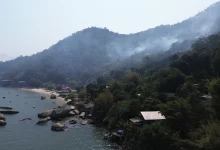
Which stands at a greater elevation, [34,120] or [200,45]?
[200,45]

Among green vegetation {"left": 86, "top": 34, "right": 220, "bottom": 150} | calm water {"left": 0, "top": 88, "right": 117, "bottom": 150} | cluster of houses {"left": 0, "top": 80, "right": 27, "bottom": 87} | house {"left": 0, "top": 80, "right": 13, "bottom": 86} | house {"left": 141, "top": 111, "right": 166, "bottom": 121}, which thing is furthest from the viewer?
house {"left": 0, "top": 80, "right": 13, "bottom": 86}

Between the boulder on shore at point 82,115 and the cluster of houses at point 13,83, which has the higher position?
the cluster of houses at point 13,83

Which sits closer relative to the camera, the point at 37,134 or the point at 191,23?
the point at 37,134

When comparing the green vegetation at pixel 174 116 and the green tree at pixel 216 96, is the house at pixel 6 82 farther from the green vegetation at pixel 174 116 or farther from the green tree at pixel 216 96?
the green tree at pixel 216 96

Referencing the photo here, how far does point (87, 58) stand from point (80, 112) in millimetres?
129096

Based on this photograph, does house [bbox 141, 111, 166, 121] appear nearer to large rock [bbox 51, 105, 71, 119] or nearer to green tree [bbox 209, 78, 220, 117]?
green tree [bbox 209, 78, 220, 117]

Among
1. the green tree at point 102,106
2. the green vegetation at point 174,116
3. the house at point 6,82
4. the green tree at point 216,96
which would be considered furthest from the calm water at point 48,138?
the house at point 6,82

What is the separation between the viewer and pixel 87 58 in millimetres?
179000

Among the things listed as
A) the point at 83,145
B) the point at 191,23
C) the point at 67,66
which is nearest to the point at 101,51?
the point at 67,66

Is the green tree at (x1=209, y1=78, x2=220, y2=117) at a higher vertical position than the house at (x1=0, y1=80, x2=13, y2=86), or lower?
→ higher

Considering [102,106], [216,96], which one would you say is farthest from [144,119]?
[102,106]

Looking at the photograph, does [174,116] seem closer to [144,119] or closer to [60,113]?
[144,119]

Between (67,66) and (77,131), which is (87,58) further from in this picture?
(77,131)

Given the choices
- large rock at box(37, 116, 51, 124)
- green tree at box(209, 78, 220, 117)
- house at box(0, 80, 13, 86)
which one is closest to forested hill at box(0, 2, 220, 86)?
house at box(0, 80, 13, 86)
